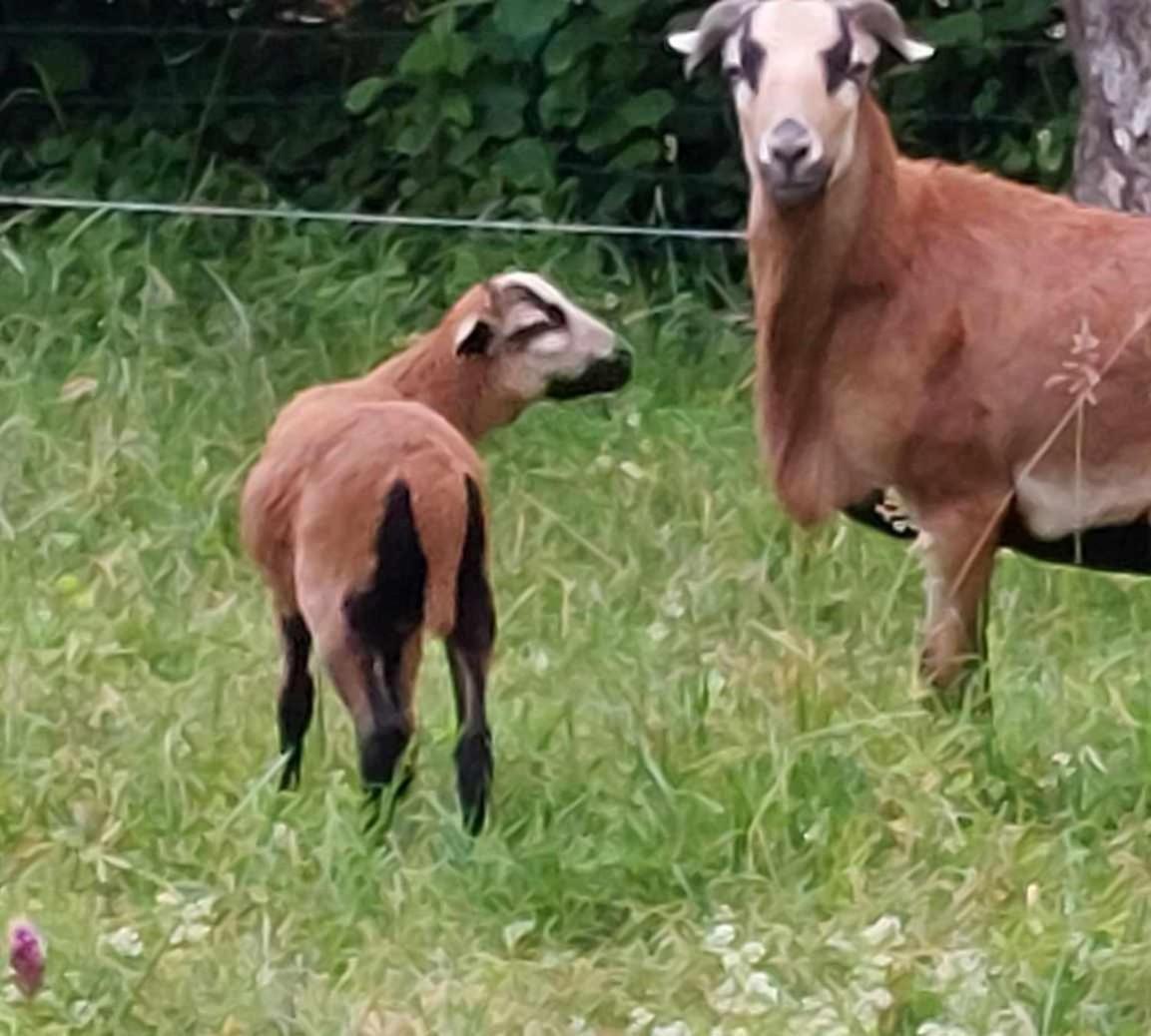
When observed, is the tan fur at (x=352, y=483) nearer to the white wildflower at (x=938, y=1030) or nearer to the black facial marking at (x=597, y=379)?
the black facial marking at (x=597, y=379)

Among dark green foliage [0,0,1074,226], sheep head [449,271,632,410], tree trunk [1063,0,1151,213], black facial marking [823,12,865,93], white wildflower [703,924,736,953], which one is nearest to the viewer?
white wildflower [703,924,736,953]

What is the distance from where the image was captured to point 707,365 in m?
9.12

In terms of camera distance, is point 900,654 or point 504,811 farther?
point 900,654

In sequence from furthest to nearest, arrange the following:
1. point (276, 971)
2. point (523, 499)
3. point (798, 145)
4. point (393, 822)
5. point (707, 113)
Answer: point (707, 113), point (523, 499), point (798, 145), point (393, 822), point (276, 971)

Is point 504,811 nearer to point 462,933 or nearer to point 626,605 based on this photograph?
point 462,933

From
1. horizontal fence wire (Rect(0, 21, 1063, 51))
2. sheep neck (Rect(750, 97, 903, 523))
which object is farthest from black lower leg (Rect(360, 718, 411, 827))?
horizontal fence wire (Rect(0, 21, 1063, 51))

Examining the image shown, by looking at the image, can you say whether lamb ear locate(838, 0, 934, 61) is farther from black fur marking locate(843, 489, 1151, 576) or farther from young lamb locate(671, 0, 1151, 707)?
black fur marking locate(843, 489, 1151, 576)

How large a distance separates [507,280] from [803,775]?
43.9 inches

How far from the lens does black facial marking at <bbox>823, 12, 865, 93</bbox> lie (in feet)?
20.5

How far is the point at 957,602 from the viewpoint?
637 centimetres

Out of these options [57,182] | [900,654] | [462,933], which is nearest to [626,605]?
[900,654]

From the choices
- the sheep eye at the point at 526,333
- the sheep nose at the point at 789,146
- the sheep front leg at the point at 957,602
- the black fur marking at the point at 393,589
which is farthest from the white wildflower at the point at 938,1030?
the sheep eye at the point at 526,333

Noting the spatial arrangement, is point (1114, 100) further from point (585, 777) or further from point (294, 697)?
point (294, 697)

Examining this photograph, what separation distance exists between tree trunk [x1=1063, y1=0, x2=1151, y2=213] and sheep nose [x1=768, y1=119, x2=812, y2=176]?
2.12m
